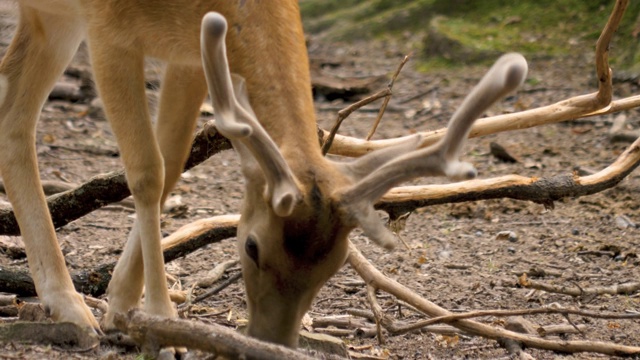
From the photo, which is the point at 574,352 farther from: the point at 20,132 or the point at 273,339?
the point at 20,132

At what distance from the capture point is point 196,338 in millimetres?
4152

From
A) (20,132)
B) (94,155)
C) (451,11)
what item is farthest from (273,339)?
(451,11)

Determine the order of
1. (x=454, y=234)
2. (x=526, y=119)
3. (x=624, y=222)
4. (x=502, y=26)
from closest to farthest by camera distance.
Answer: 1. (x=526, y=119)
2. (x=454, y=234)
3. (x=624, y=222)
4. (x=502, y=26)

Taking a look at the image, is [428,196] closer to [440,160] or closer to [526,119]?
[526,119]

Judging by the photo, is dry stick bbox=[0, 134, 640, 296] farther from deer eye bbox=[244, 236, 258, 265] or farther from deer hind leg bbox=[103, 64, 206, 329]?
deer eye bbox=[244, 236, 258, 265]

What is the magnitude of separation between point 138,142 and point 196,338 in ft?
5.20

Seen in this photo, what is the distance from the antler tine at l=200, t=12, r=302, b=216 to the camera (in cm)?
400

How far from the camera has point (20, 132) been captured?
6.16 meters

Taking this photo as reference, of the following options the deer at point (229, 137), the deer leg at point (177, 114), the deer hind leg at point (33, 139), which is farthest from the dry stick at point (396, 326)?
the deer hind leg at point (33, 139)

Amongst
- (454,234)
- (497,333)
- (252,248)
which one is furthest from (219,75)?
(454,234)

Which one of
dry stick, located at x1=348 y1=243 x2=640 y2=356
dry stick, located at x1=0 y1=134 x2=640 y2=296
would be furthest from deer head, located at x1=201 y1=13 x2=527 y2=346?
dry stick, located at x1=0 y1=134 x2=640 y2=296

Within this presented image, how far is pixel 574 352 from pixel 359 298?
1.61 meters

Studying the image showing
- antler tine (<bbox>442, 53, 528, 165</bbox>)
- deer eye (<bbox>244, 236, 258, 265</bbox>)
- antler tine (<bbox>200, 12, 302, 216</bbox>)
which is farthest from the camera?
deer eye (<bbox>244, 236, 258, 265</bbox>)

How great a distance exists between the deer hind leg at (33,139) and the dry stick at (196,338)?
0.83 metres
